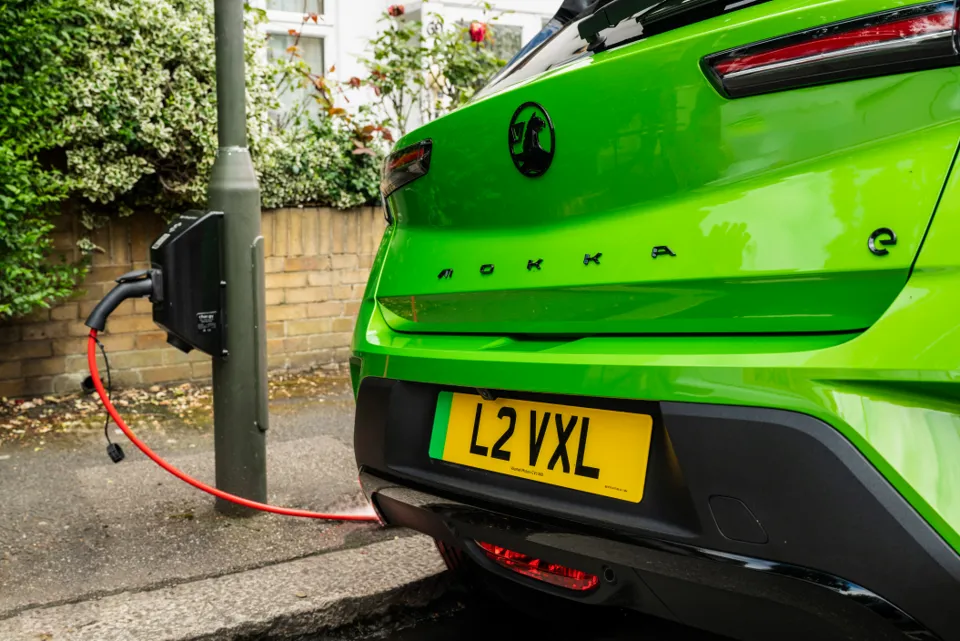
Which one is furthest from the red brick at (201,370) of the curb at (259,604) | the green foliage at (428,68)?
the curb at (259,604)

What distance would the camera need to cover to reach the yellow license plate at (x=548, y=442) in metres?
1.76

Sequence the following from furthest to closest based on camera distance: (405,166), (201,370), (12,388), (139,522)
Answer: (201,370), (12,388), (139,522), (405,166)

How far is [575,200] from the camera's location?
195 centimetres

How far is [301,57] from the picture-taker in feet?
24.8

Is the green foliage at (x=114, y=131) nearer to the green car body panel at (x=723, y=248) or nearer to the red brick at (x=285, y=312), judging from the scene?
the red brick at (x=285, y=312)

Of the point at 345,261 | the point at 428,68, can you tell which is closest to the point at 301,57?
the point at 428,68

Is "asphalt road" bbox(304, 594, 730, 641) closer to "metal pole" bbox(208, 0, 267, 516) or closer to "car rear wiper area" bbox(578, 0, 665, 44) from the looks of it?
"metal pole" bbox(208, 0, 267, 516)

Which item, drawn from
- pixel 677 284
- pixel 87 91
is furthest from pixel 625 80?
pixel 87 91

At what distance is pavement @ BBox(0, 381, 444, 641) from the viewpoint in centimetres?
270

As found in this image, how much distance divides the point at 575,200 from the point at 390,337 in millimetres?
680

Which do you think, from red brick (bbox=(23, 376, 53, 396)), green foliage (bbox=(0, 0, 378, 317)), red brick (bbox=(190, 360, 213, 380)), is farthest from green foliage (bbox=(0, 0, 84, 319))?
red brick (bbox=(190, 360, 213, 380))

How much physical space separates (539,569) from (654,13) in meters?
1.22

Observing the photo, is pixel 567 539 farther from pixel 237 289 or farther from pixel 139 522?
pixel 139 522

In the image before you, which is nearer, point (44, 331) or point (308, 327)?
point (44, 331)
